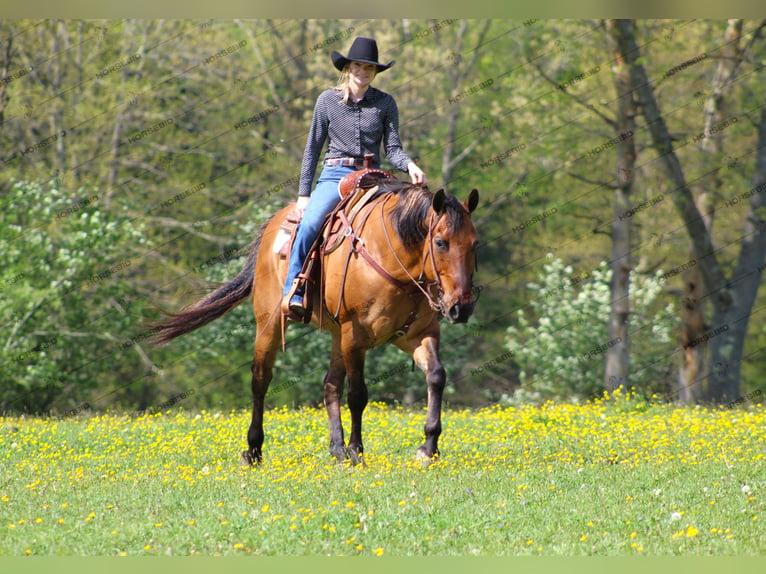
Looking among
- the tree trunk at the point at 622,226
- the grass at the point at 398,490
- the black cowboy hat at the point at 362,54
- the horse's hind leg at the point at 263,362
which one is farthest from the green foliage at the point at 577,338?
the black cowboy hat at the point at 362,54

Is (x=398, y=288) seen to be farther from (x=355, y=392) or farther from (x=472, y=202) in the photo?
(x=355, y=392)

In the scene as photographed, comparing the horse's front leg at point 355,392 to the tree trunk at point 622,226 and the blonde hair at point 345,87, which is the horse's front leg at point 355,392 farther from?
the tree trunk at point 622,226

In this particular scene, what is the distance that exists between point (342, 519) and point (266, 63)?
27.3m

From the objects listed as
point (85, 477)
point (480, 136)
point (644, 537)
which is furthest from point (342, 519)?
point (480, 136)

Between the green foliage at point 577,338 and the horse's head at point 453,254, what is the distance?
16685 millimetres

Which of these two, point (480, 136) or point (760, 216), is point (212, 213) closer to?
point (480, 136)

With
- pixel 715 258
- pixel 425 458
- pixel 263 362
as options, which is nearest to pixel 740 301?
pixel 715 258

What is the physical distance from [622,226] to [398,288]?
49.7 feet

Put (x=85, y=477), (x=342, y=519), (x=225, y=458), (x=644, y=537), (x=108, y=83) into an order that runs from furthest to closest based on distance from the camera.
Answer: (x=108, y=83) < (x=225, y=458) < (x=85, y=477) < (x=342, y=519) < (x=644, y=537)

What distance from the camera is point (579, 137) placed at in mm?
24469

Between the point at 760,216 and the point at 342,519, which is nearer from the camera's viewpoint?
the point at 342,519

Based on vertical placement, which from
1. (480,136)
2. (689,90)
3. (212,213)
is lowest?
(212,213)

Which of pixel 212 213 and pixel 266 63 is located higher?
pixel 266 63

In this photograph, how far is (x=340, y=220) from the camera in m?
9.33
